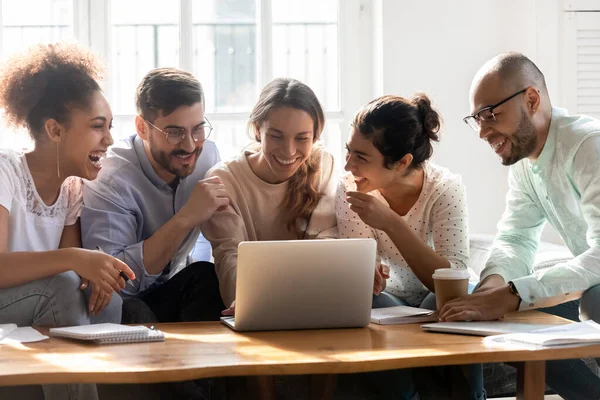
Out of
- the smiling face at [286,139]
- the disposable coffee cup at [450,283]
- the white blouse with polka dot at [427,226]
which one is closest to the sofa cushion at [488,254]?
the white blouse with polka dot at [427,226]

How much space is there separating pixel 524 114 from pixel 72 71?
1.30 m

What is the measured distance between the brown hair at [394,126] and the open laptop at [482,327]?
26.2 inches

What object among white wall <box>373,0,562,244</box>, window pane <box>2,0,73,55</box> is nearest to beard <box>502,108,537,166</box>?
white wall <box>373,0,562,244</box>

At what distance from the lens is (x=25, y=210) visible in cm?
231

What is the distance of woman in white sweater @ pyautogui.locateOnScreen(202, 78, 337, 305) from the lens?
2473 mm

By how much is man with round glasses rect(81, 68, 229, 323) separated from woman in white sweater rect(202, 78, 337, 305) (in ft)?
0.34

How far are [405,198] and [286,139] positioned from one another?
15.7 inches

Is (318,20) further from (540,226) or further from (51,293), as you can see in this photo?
(51,293)

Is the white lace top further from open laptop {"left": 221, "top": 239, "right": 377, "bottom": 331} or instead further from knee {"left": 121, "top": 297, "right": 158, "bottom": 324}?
open laptop {"left": 221, "top": 239, "right": 377, "bottom": 331}

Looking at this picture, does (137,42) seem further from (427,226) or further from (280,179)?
(427,226)

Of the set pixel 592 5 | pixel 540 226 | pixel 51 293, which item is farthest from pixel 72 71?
pixel 592 5

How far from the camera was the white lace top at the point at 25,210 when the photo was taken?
7.41ft

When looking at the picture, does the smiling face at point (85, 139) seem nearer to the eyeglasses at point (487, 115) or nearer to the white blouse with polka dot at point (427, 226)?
the white blouse with polka dot at point (427, 226)

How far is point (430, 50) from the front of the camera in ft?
12.6
